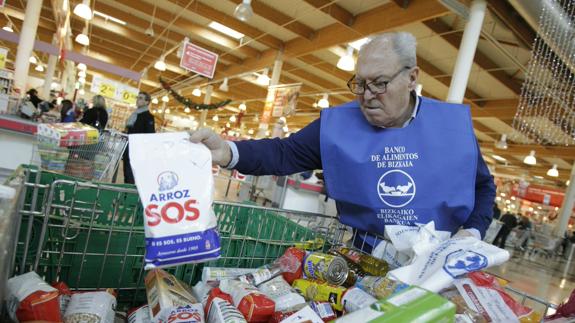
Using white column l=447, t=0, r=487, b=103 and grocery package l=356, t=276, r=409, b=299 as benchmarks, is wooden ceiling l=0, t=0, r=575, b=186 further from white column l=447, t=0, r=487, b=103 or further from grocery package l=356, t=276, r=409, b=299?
grocery package l=356, t=276, r=409, b=299

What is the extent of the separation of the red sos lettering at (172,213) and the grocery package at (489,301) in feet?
2.41

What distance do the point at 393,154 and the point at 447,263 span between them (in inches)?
20.0

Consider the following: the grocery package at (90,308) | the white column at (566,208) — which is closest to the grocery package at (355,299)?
the grocery package at (90,308)

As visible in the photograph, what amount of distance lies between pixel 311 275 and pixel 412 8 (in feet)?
25.4

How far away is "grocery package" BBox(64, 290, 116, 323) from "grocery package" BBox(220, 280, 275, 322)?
0.35 metres

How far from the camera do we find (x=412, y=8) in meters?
7.72

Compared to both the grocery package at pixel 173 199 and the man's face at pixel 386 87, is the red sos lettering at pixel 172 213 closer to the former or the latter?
the grocery package at pixel 173 199

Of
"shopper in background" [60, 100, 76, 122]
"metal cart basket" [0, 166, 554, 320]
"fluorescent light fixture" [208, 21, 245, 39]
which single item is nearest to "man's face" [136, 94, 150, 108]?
"shopper in background" [60, 100, 76, 122]

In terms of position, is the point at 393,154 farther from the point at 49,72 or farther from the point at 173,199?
the point at 49,72

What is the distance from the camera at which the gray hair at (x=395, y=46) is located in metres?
1.33

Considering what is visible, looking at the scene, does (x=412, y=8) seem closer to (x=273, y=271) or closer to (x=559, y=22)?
(x=559, y=22)

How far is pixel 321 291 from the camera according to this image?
1.20m

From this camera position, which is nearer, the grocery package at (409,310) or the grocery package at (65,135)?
the grocery package at (409,310)

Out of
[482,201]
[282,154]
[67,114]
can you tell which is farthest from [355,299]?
[67,114]
